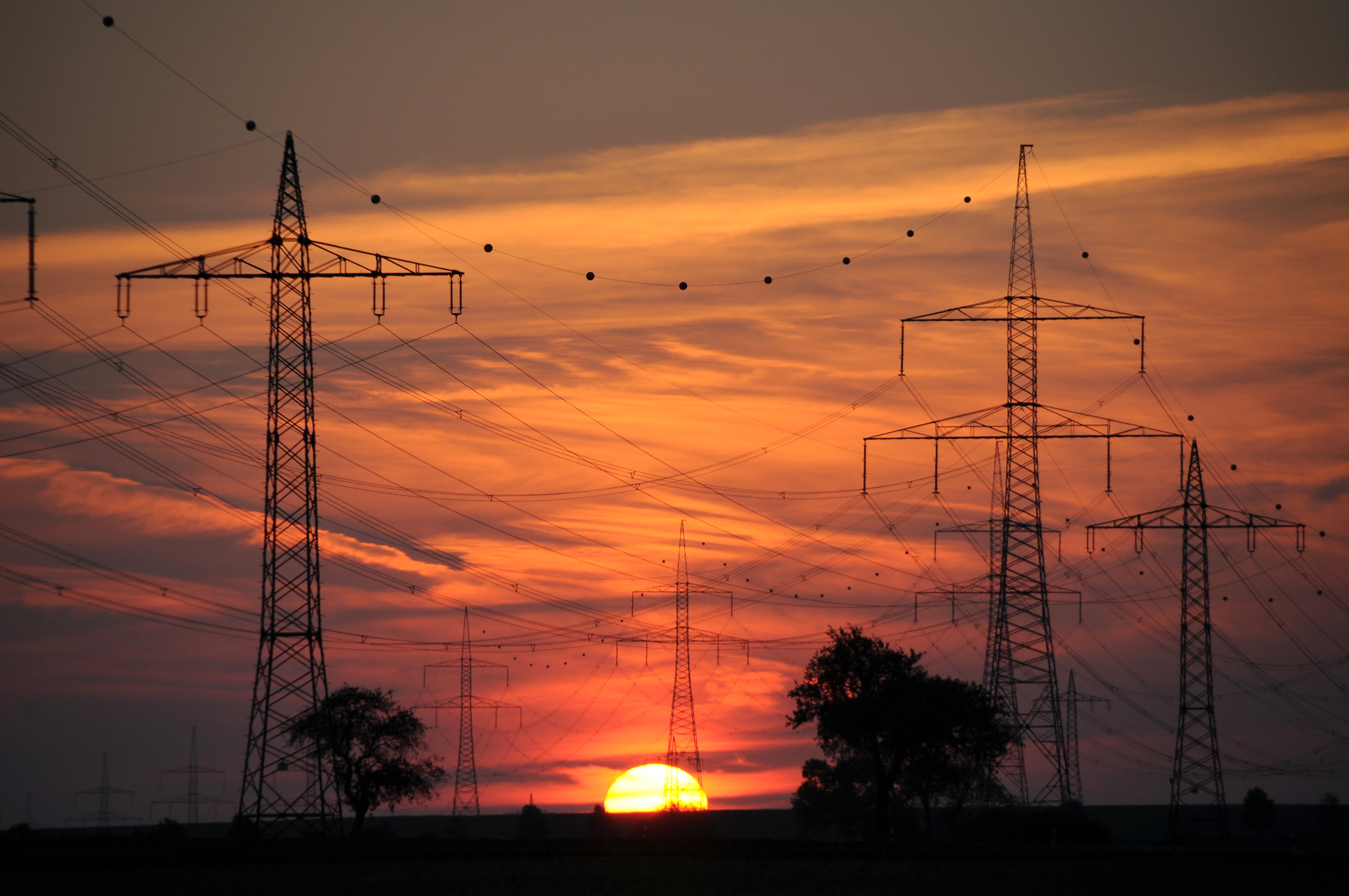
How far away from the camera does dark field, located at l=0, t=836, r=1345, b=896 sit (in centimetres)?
4584

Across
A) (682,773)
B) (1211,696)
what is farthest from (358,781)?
(1211,696)

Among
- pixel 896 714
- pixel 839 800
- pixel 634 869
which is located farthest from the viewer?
pixel 839 800

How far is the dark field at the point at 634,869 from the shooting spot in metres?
45.8

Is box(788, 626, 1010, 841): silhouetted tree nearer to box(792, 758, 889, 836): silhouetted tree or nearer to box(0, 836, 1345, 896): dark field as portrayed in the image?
box(0, 836, 1345, 896): dark field

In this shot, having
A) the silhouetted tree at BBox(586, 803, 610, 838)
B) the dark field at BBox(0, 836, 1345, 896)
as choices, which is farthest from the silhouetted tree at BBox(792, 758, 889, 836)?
the dark field at BBox(0, 836, 1345, 896)

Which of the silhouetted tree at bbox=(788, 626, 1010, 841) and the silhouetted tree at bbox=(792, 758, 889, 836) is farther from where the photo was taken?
the silhouetted tree at bbox=(792, 758, 889, 836)

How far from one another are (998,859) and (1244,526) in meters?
30.0

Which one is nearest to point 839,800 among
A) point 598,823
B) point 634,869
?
point 598,823

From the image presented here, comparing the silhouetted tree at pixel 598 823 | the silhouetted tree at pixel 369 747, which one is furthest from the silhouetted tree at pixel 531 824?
the silhouetted tree at pixel 369 747

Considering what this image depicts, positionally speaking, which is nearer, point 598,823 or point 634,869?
point 634,869

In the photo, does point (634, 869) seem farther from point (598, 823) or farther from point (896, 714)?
point (598, 823)

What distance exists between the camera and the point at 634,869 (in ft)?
179

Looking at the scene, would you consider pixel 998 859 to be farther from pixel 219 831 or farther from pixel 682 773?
pixel 219 831

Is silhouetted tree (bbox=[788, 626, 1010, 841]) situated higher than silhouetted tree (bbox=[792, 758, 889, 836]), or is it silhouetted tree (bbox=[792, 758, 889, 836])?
silhouetted tree (bbox=[788, 626, 1010, 841])
